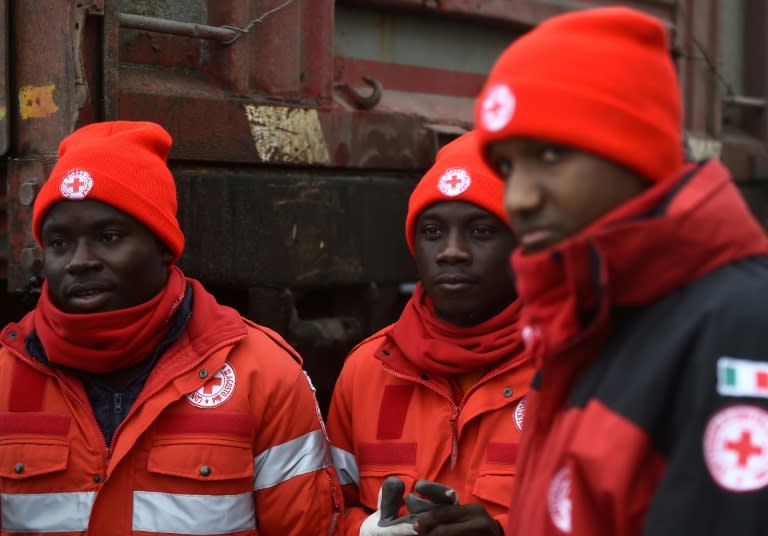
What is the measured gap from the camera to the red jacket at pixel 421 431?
2.30 metres

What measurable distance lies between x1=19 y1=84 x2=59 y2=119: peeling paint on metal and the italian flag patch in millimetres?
2166

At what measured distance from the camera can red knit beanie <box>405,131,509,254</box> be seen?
245 cm

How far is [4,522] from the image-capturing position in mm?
2312

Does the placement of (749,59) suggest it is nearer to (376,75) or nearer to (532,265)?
(376,75)

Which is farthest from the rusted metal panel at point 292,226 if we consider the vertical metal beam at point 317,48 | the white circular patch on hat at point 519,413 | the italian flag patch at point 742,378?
the italian flag patch at point 742,378

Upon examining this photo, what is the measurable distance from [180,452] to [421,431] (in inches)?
20.4

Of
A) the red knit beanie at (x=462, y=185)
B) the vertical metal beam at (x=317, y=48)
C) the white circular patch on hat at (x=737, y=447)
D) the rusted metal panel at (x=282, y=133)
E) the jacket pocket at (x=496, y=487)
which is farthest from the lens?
the vertical metal beam at (x=317, y=48)

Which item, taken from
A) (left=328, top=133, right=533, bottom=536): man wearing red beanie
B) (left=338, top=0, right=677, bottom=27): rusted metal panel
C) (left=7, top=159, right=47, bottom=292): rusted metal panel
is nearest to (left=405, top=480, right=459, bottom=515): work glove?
(left=328, top=133, right=533, bottom=536): man wearing red beanie

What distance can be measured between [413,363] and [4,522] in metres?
0.93

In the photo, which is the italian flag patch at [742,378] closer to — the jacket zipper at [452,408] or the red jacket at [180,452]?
the jacket zipper at [452,408]

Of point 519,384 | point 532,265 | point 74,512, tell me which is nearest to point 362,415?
point 519,384

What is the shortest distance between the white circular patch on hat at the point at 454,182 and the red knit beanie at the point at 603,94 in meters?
1.04

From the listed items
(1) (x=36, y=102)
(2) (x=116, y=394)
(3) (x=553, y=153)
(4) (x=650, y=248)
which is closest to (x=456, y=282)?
(2) (x=116, y=394)

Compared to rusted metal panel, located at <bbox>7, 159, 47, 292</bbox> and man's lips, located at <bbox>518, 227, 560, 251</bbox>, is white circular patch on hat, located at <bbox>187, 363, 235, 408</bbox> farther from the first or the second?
man's lips, located at <bbox>518, 227, 560, 251</bbox>
